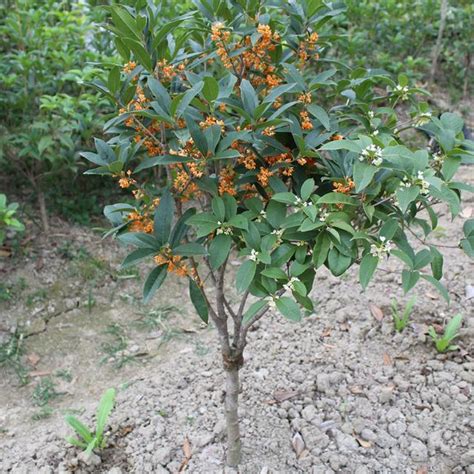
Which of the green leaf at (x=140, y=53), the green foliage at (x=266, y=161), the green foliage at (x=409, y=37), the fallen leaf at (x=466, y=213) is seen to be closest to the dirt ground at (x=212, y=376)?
the fallen leaf at (x=466, y=213)

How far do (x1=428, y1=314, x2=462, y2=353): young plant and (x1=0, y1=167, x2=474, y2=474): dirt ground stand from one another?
4 cm

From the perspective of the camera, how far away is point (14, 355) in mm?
2930

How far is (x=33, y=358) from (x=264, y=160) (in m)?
1.91

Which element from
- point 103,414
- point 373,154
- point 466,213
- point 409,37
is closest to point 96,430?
point 103,414

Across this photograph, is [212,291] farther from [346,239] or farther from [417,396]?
[346,239]

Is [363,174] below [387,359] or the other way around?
the other way around

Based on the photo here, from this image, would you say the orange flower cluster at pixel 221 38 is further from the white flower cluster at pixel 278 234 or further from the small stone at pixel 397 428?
the small stone at pixel 397 428

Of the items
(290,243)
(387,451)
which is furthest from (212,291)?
(290,243)

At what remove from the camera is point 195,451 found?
7.31 feet

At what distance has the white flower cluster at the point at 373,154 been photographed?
1314 mm

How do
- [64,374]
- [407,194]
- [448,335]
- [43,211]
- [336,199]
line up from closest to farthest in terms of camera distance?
1. [407,194]
2. [336,199]
3. [448,335]
4. [64,374]
5. [43,211]

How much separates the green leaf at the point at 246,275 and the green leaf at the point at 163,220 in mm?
215

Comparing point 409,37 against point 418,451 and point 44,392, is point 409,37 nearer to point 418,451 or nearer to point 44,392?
point 418,451

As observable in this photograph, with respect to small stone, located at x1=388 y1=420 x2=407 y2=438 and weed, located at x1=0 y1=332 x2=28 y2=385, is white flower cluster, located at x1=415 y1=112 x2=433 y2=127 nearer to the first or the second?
small stone, located at x1=388 y1=420 x2=407 y2=438
